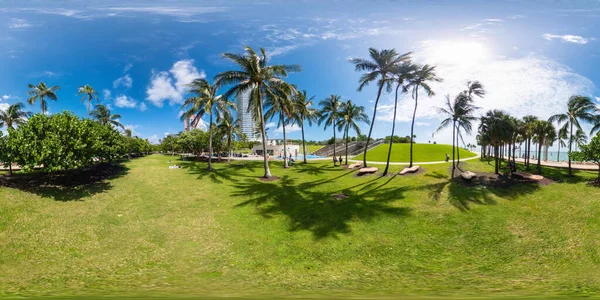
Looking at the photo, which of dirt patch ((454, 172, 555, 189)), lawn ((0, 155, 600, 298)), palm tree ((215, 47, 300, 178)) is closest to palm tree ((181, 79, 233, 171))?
palm tree ((215, 47, 300, 178))

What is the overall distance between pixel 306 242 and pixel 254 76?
63.5 ft

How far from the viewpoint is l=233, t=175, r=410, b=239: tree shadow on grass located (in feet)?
47.1

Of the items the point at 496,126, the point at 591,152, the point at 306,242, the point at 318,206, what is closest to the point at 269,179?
the point at 318,206

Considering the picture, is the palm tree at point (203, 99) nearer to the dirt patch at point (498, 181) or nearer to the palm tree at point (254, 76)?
the palm tree at point (254, 76)

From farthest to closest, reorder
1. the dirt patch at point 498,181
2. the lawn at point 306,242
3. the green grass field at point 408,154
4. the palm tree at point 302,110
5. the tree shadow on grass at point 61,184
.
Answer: the green grass field at point 408,154
the palm tree at point 302,110
the dirt patch at point 498,181
the tree shadow on grass at point 61,184
the lawn at point 306,242

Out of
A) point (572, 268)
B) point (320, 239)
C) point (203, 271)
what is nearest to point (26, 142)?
point (203, 271)

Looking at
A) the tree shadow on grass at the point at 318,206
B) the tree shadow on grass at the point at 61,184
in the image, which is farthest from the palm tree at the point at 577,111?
the tree shadow on grass at the point at 61,184

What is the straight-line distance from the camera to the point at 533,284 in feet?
26.1

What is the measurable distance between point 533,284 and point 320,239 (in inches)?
305

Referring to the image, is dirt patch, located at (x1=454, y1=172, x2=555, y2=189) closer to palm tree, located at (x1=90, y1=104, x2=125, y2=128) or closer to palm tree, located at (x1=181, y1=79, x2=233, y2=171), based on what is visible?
palm tree, located at (x1=181, y1=79, x2=233, y2=171)

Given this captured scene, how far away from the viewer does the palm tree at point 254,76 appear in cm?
2588

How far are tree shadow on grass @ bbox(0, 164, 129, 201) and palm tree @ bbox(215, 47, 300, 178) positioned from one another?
46.5ft

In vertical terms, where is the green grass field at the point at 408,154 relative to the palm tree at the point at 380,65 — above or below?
below

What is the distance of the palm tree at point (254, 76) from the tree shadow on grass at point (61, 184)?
1417 centimetres
